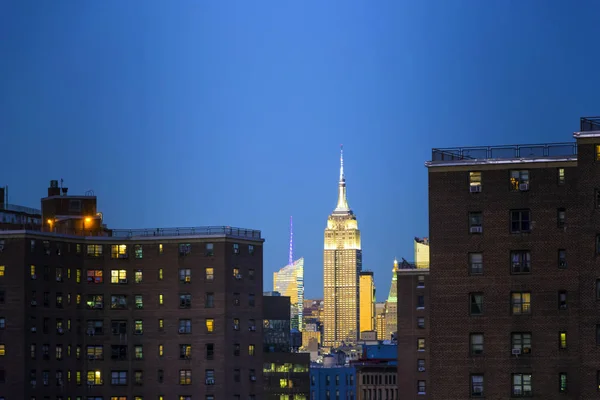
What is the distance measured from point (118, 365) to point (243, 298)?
1665 centimetres

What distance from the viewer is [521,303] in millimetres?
120562

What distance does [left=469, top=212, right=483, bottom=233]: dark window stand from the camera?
400 ft

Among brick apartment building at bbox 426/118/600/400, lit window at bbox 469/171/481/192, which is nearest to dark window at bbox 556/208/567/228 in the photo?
brick apartment building at bbox 426/118/600/400

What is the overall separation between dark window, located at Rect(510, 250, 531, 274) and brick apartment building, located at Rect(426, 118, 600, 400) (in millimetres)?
72

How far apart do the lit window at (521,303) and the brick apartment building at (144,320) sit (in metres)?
78.9

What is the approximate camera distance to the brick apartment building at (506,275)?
119m

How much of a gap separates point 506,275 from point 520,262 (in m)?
1.38

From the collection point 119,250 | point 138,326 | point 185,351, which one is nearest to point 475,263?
point 185,351

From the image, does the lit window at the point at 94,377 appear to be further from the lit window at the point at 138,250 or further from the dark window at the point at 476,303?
the dark window at the point at 476,303

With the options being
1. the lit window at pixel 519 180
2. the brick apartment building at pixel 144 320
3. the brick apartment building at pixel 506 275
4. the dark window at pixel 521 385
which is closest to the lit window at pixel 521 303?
the brick apartment building at pixel 506 275

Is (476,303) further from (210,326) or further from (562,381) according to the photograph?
(210,326)

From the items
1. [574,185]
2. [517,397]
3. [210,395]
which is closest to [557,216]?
[574,185]

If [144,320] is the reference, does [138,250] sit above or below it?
above

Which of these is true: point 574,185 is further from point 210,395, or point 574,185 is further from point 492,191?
point 210,395
